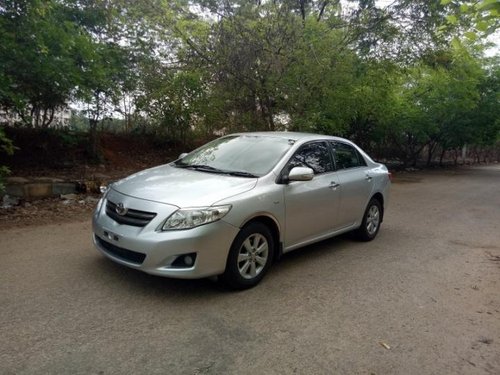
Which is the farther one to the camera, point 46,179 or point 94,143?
point 94,143

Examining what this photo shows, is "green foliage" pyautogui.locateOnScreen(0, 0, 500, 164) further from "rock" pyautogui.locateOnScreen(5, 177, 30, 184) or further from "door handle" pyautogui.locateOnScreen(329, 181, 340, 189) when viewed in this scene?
"door handle" pyautogui.locateOnScreen(329, 181, 340, 189)

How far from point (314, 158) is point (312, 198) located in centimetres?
66

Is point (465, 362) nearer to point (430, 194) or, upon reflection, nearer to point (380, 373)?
point (380, 373)

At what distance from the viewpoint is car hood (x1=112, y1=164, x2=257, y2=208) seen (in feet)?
12.8

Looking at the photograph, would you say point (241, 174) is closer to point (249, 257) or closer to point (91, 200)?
point (249, 257)

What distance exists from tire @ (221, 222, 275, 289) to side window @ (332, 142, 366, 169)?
1.90m

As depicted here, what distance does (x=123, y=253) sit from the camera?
3973 mm

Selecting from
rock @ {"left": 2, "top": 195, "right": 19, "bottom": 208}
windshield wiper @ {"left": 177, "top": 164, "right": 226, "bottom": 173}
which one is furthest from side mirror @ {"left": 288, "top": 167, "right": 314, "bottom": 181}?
rock @ {"left": 2, "top": 195, "right": 19, "bottom": 208}

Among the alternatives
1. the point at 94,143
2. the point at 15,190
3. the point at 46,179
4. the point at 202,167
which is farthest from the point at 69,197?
the point at 202,167

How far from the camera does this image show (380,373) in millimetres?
2924

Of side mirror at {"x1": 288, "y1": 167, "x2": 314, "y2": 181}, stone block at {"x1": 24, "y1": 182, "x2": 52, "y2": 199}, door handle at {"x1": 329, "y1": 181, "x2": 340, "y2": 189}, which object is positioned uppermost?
side mirror at {"x1": 288, "y1": 167, "x2": 314, "y2": 181}

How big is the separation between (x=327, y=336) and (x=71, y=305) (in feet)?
7.51

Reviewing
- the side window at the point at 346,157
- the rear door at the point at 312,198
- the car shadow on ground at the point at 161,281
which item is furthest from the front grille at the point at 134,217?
the side window at the point at 346,157

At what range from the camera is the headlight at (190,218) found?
12.3 ft
